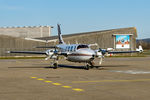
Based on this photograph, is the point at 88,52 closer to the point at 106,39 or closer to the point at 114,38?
the point at 106,39

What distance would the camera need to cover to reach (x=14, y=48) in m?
76.3

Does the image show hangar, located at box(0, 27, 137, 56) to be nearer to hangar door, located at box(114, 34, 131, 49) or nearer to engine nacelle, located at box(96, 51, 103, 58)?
hangar door, located at box(114, 34, 131, 49)

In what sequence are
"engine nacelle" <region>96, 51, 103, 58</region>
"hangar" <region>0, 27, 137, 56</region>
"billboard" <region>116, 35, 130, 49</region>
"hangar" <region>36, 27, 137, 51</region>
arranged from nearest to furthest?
"engine nacelle" <region>96, 51, 103, 58</region>, "hangar" <region>0, 27, 137, 56</region>, "hangar" <region>36, 27, 137, 51</region>, "billboard" <region>116, 35, 130, 49</region>

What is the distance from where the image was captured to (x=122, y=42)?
8625cm

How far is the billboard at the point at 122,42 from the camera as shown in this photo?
8588cm

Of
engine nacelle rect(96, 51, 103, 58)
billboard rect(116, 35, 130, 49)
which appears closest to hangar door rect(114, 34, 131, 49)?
billboard rect(116, 35, 130, 49)

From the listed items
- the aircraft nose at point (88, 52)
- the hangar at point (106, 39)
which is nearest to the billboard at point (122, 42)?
the hangar at point (106, 39)

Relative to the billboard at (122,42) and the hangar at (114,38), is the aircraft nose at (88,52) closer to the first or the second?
the hangar at (114,38)

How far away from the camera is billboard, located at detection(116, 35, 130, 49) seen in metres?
85.9

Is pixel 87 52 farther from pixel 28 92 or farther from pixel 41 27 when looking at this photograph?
pixel 41 27

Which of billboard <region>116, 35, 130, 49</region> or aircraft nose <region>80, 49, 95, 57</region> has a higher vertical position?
billboard <region>116, 35, 130, 49</region>

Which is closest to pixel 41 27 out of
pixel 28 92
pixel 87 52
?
pixel 87 52

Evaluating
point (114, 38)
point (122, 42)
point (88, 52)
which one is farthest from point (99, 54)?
point (122, 42)

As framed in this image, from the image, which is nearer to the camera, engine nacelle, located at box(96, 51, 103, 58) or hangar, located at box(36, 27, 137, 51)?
engine nacelle, located at box(96, 51, 103, 58)
